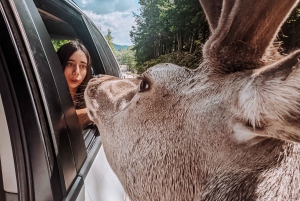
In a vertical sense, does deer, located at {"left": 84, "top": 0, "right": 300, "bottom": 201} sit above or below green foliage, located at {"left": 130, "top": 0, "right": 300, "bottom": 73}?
below

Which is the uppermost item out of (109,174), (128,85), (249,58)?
(249,58)

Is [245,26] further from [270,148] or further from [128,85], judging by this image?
[128,85]

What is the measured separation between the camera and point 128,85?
131cm

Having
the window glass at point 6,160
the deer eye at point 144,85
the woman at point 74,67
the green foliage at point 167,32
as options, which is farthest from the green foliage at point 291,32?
the woman at point 74,67

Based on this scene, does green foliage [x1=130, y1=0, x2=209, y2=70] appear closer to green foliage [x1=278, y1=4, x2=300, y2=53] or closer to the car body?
green foliage [x1=278, y1=4, x2=300, y2=53]

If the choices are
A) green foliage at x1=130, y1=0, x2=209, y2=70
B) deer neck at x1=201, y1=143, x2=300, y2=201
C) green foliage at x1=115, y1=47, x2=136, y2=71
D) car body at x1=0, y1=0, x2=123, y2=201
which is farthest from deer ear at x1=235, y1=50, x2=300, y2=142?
green foliage at x1=115, y1=47, x2=136, y2=71

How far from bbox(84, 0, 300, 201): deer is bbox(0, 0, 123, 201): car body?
204 mm

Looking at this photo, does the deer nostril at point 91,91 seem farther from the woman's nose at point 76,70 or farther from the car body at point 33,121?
the woman's nose at point 76,70

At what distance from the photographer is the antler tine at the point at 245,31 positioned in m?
0.75

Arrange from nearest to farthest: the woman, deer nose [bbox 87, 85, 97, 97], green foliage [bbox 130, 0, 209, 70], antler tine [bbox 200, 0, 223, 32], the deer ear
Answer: the deer ear
antler tine [bbox 200, 0, 223, 32]
deer nose [bbox 87, 85, 97, 97]
green foliage [bbox 130, 0, 209, 70]
the woman

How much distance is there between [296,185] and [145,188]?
0.44m

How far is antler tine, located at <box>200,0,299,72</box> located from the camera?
753mm

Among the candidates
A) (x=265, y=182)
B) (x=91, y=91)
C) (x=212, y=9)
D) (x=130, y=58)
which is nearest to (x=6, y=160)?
(x=91, y=91)

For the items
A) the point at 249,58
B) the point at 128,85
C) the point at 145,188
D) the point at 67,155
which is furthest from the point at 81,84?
the point at 249,58
